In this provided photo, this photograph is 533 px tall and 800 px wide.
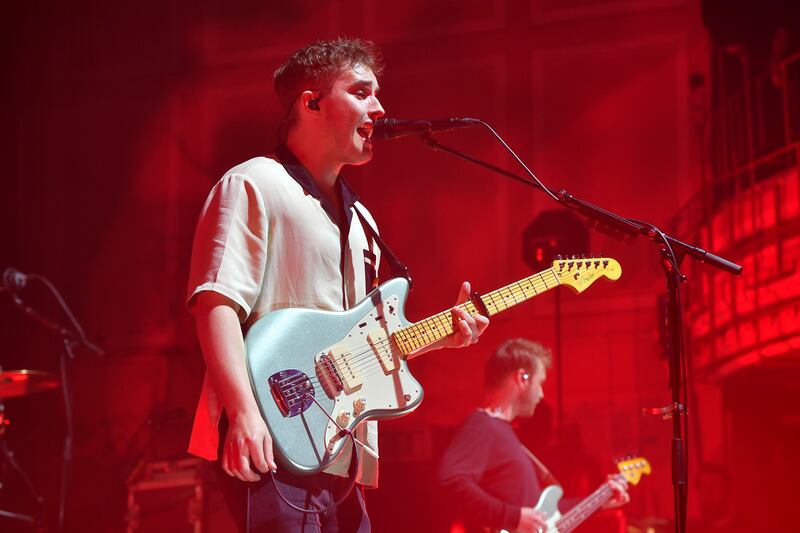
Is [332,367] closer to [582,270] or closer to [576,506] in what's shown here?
[582,270]

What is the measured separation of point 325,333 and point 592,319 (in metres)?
5.23

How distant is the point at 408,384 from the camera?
2.40 meters

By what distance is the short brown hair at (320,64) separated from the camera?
2.59m

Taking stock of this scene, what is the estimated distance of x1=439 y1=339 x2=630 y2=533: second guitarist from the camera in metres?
4.61

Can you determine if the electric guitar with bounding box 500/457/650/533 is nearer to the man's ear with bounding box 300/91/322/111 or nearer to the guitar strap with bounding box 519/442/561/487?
the guitar strap with bounding box 519/442/561/487

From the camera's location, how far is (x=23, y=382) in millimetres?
5160

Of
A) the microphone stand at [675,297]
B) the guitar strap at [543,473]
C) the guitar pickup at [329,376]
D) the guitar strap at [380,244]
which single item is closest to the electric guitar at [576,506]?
the guitar strap at [543,473]

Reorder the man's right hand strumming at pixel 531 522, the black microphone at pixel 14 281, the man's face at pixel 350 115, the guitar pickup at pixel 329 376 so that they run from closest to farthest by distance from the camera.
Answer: the guitar pickup at pixel 329 376 < the man's face at pixel 350 115 < the man's right hand strumming at pixel 531 522 < the black microphone at pixel 14 281

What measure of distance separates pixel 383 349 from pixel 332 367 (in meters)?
0.18

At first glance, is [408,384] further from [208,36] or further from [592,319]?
[208,36]

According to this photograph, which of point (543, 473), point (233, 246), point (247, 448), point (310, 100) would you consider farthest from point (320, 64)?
point (543, 473)

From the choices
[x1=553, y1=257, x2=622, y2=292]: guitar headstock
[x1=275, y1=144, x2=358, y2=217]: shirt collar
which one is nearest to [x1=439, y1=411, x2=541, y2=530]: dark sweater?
[x1=553, y1=257, x2=622, y2=292]: guitar headstock

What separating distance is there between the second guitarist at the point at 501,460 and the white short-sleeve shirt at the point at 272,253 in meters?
2.37

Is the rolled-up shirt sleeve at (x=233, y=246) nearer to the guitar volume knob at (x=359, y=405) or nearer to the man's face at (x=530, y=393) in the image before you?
the guitar volume knob at (x=359, y=405)
